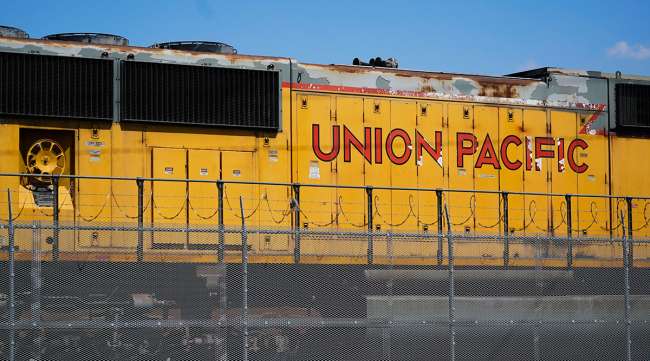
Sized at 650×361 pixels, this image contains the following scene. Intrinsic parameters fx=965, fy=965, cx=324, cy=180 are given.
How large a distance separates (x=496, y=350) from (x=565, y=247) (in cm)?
445

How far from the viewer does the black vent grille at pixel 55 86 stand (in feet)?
43.8

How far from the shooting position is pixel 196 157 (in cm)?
1450

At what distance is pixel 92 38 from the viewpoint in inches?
573

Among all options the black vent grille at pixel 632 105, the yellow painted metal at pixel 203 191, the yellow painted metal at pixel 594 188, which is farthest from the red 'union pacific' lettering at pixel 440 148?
the yellow painted metal at pixel 203 191

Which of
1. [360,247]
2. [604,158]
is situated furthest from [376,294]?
[604,158]

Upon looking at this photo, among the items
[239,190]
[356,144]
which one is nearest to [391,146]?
[356,144]

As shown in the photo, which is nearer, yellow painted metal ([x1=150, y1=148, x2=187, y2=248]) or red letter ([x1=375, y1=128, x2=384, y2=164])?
yellow painted metal ([x1=150, y1=148, x2=187, y2=248])

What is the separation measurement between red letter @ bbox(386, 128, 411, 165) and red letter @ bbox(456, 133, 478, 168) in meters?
0.93

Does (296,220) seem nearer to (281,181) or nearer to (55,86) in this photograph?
(281,181)

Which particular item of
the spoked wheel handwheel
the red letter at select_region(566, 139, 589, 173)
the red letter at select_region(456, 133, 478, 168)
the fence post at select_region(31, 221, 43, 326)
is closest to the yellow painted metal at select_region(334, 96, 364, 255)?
the red letter at select_region(456, 133, 478, 168)

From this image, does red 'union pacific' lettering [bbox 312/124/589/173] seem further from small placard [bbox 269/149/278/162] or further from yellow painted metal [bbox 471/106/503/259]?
small placard [bbox 269/149/278/162]

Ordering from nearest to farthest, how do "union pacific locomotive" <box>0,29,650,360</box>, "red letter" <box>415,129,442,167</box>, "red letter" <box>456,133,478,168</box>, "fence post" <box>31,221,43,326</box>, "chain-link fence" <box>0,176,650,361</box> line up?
1. "fence post" <box>31,221,43,326</box>
2. "chain-link fence" <box>0,176,650,361</box>
3. "union pacific locomotive" <box>0,29,650,360</box>
4. "red letter" <box>415,129,442,167</box>
5. "red letter" <box>456,133,478,168</box>

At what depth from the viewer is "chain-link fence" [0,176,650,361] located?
10789 millimetres

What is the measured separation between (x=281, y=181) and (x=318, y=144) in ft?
3.00
